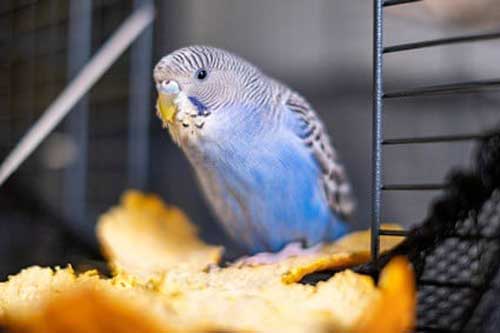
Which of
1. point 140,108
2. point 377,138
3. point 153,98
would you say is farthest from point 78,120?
point 377,138

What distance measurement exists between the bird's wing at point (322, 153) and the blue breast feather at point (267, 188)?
1 centimetres

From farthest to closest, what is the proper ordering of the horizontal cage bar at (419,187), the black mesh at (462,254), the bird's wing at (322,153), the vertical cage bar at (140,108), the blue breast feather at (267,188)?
the vertical cage bar at (140,108), the bird's wing at (322,153), the blue breast feather at (267,188), the horizontal cage bar at (419,187), the black mesh at (462,254)

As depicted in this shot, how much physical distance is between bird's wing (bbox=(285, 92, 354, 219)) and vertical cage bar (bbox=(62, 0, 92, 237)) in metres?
0.49

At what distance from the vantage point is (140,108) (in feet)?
3.88

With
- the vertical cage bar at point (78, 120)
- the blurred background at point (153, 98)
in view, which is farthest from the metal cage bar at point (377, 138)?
the vertical cage bar at point (78, 120)

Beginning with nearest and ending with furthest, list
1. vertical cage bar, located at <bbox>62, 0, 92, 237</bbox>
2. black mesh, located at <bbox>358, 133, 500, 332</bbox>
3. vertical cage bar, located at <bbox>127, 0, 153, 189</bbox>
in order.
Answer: black mesh, located at <bbox>358, 133, 500, 332</bbox>
vertical cage bar, located at <bbox>127, 0, 153, 189</bbox>
vertical cage bar, located at <bbox>62, 0, 92, 237</bbox>

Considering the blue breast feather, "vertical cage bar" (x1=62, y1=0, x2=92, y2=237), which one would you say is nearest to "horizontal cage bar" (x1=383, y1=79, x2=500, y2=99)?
the blue breast feather

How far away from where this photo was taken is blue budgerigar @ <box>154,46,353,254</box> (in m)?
0.63

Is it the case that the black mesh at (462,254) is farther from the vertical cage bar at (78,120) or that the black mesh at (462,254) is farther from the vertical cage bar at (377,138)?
the vertical cage bar at (78,120)

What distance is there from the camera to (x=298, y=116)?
78cm

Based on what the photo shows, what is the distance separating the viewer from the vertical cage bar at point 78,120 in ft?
3.88

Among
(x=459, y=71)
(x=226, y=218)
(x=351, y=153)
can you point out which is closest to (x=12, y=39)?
(x=226, y=218)

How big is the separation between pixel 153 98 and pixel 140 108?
0.18m

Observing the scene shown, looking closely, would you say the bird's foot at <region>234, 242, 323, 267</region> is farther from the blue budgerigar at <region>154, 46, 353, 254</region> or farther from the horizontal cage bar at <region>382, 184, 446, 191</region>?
the horizontal cage bar at <region>382, 184, 446, 191</region>
